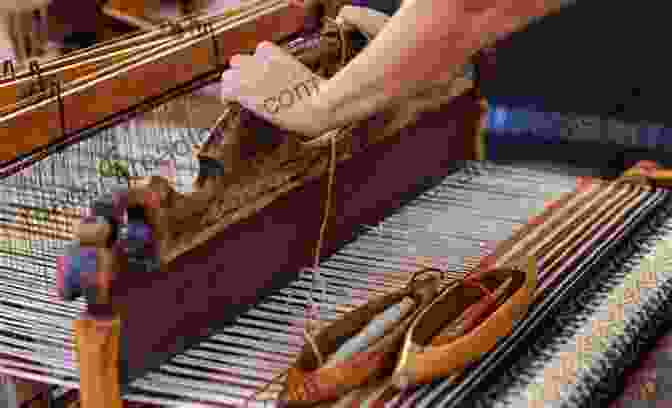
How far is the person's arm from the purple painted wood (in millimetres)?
297

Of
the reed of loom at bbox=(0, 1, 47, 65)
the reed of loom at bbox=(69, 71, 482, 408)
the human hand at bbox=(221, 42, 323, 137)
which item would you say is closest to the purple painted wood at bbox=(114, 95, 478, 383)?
the reed of loom at bbox=(69, 71, 482, 408)

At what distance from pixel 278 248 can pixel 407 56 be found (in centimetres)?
50

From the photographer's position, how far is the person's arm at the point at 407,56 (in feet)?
3.76

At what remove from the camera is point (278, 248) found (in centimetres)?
154

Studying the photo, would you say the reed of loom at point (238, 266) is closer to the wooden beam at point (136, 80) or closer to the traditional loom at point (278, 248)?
the traditional loom at point (278, 248)

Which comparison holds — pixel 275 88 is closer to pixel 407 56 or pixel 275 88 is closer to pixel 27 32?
pixel 407 56

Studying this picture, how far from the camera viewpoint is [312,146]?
1540mm

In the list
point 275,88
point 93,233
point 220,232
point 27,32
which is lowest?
point 27,32

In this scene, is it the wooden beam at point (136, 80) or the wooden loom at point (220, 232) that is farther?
the wooden beam at point (136, 80)

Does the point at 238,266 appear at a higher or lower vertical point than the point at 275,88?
lower

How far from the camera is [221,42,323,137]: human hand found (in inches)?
48.3

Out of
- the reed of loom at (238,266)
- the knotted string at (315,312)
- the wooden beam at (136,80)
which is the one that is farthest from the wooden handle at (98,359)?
the wooden beam at (136,80)

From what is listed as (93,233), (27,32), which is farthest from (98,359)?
(27,32)

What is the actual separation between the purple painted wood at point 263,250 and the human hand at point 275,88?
228mm
